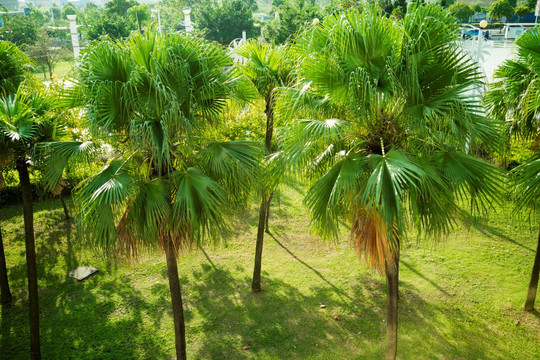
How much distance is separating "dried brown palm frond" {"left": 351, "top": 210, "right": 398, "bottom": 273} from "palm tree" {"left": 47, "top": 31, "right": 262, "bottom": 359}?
148 cm

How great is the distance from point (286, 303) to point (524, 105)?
523cm

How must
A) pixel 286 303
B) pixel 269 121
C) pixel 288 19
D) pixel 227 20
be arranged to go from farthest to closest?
pixel 227 20
pixel 288 19
pixel 286 303
pixel 269 121

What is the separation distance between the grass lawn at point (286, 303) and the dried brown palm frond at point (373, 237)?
30.9 inches

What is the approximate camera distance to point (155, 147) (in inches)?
193

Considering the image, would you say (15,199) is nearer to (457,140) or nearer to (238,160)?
(238,160)

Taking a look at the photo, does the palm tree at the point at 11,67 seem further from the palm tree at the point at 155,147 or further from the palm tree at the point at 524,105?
the palm tree at the point at 524,105

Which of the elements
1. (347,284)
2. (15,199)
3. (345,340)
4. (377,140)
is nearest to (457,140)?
(377,140)

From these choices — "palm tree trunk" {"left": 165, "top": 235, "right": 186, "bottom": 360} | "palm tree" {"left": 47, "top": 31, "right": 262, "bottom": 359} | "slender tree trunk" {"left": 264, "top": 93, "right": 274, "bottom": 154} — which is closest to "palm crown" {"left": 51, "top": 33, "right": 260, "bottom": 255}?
"palm tree" {"left": 47, "top": 31, "right": 262, "bottom": 359}

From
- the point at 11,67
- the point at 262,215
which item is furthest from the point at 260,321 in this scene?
the point at 11,67

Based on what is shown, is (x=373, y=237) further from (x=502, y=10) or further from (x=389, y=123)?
(x=502, y=10)

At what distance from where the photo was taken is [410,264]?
9.39 meters

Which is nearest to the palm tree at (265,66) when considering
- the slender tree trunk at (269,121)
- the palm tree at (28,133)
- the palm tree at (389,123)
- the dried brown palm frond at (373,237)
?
the slender tree trunk at (269,121)

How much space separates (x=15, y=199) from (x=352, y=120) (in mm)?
12047

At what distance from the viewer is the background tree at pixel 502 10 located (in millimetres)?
33531
